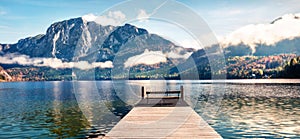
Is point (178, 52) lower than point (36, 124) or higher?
higher

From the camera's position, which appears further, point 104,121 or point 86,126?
point 104,121

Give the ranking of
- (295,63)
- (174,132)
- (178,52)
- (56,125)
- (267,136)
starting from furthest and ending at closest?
1. (178,52)
2. (295,63)
3. (56,125)
4. (267,136)
5. (174,132)

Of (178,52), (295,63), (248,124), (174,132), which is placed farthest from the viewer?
(178,52)

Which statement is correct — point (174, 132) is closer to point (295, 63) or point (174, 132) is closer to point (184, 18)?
point (184, 18)

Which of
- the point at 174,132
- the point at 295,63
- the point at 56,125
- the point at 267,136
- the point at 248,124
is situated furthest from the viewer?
the point at 295,63

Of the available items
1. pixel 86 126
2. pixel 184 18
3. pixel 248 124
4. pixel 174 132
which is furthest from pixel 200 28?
pixel 174 132

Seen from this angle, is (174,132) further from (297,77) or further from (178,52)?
(297,77)

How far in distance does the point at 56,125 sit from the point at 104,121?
4255 mm

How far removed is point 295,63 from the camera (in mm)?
150000

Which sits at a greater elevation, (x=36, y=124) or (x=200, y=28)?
(x=200, y=28)

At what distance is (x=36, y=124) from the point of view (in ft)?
98.6

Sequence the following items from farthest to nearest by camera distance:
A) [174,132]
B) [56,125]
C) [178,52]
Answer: [178,52] < [56,125] < [174,132]

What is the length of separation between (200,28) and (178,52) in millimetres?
136491

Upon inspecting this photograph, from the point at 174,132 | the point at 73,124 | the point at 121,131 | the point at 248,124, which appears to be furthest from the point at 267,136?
the point at 73,124
